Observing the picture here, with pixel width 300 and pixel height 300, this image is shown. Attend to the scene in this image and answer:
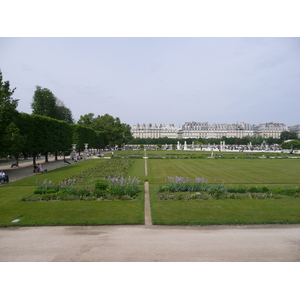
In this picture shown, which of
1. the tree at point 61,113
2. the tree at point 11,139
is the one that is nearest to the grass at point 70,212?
the tree at point 11,139

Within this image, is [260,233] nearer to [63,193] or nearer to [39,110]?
[63,193]

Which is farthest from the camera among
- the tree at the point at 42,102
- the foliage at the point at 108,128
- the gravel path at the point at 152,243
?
the foliage at the point at 108,128

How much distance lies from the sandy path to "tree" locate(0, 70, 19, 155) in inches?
614

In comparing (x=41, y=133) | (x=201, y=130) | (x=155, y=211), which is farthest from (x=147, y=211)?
(x=201, y=130)

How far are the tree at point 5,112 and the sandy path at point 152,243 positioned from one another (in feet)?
51.1

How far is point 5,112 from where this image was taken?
2272cm

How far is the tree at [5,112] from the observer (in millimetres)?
22022

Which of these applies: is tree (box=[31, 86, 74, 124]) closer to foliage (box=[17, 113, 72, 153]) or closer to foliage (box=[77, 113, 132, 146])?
foliage (box=[77, 113, 132, 146])

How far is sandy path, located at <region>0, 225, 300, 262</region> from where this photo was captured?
656cm

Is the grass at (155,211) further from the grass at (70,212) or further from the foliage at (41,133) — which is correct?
the foliage at (41,133)

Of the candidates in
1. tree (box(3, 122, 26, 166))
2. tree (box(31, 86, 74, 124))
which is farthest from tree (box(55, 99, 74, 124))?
tree (box(3, 122, 26, 166))

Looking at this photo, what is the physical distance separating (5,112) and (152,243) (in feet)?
68.6

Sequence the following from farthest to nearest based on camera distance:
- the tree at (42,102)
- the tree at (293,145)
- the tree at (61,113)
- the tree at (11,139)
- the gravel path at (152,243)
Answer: the tree at (61,113)
the tree at (42,102)
the tree at (293,145)
the tree at (11,139)
the gravel path at (152,243)

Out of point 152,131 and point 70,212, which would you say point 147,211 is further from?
point 152,131
